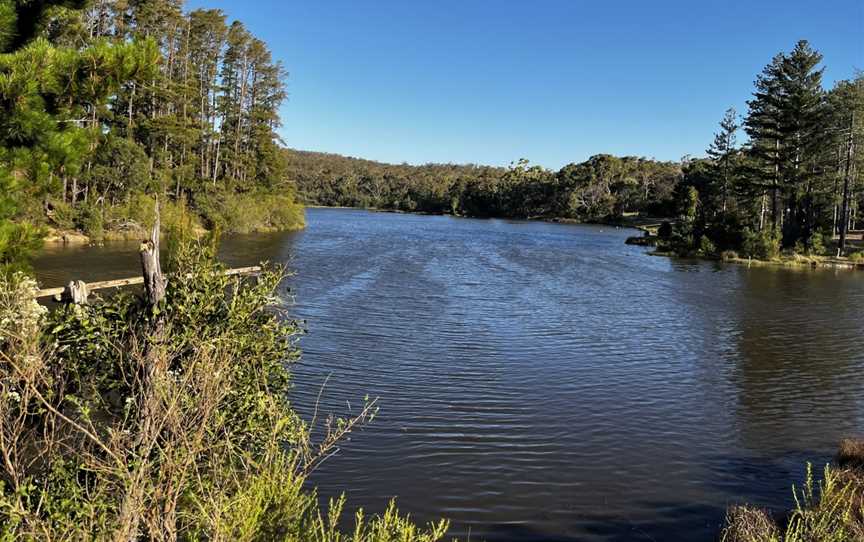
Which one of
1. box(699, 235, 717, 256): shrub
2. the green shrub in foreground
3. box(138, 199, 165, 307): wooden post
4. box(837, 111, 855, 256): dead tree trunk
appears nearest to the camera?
the green shrub in foreground

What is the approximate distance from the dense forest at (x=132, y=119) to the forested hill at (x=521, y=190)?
2334 cm

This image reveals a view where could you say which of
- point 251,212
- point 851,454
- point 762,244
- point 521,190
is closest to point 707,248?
point 762,244

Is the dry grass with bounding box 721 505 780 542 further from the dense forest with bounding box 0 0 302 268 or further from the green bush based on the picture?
the green bush

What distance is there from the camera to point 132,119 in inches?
1649

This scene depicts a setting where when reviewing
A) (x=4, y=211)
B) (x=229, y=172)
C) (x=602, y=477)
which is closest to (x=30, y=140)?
(x=4, y=211)

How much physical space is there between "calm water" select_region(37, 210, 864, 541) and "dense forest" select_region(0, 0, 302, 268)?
17.6 feet

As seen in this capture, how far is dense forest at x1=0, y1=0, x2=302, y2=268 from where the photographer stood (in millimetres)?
7672

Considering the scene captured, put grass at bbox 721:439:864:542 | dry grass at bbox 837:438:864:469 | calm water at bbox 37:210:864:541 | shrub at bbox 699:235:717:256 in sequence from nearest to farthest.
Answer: grass at bbox 721:439:864:542 < calm water at bbox 37:210:864:541 < dry grass at bbox 837:438:864:469 < shrub at bbox 699:235:717:256

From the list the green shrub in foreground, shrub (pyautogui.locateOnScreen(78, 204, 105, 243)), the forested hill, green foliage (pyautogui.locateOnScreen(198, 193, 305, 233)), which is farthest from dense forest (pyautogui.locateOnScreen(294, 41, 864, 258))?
the green shrub in foreground

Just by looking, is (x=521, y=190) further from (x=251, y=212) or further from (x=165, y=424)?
(x=165, y=424)

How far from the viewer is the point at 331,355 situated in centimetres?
1405

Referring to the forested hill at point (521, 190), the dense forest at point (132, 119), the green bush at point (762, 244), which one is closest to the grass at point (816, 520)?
the dense forest at point (132, 119)

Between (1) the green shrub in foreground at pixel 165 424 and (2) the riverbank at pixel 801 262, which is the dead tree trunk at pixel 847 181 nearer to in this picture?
(2) the riverbank at pixel 801 262

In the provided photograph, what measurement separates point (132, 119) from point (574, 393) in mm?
38763
